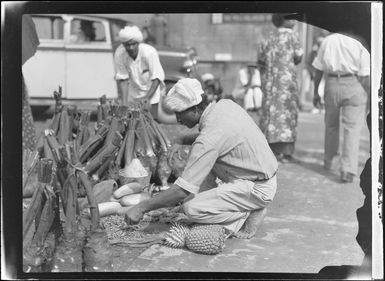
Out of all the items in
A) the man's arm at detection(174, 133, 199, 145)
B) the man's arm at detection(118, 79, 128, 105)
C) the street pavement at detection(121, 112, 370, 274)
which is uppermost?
the man's arm at detection(118, 79, 128, 105)

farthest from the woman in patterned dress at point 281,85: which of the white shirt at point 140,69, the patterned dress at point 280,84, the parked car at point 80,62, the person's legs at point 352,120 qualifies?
the parked car at point 80,62

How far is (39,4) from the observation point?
2910mm

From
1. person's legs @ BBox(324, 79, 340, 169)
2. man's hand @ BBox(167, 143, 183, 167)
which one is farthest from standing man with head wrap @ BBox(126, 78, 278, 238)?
person's legs @ BBox(324, 79, 340, 169)

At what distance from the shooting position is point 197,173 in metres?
3.43

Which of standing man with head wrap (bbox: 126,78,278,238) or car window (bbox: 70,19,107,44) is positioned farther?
car window (bbox: 70,19,107,44)

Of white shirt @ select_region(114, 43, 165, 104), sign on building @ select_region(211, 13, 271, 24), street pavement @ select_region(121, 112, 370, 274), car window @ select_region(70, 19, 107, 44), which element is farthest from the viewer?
sign on building @ select_region(211, 13, 271, 24)

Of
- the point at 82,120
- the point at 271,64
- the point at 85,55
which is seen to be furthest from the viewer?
the point at 85,55

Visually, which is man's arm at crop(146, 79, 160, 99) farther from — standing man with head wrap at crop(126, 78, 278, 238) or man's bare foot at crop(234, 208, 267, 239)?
man's bare foot at crop(234, 208, 267, 239)

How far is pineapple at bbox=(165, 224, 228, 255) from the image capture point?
3492 millimetres

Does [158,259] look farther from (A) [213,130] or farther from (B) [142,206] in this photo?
(A) [213,130]

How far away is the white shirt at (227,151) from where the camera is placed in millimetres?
3443

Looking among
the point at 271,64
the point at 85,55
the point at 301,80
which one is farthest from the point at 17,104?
the point at 301,80

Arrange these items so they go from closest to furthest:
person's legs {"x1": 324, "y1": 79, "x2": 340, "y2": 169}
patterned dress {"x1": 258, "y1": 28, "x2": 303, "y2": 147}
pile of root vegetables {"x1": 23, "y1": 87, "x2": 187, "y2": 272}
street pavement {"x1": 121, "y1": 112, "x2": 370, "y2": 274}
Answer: pile of root vegetables {"x1": 23, "y1": 87, "x2": 187, "y2": 272}, street pavement {"x1": 121, "y1": 112, "x2": 370, "y2": 274}, person's legs {"x1": 324, "y1": 79, "x2": 340, "y2": 169}, patterned dress {"x1": 258, "y1": 28, "x2": 303, "y2": 147}

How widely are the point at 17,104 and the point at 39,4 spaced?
1.79 feet
